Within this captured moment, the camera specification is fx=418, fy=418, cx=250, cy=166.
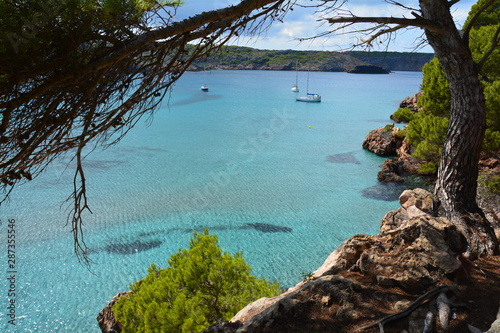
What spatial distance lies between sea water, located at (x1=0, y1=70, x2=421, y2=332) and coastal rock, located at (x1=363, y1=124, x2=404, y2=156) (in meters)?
0.71

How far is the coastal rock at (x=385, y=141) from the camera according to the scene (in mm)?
25812

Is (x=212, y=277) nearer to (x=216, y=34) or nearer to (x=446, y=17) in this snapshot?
(x=216, y=34)

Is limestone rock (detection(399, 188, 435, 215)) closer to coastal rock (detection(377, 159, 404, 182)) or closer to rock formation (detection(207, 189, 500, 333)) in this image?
rock formation (detection(207, 189, 500, 333))

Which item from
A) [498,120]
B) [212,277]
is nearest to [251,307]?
Result: [212,277]

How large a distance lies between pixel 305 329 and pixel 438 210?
3.04m

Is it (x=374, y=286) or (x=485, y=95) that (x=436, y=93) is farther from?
(x=374, y=286)

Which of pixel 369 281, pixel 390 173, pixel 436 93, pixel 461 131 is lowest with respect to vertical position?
pixel 390 173

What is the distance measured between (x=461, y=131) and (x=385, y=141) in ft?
71.1

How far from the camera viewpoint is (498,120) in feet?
38.3

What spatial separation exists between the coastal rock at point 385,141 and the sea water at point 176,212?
710 millimetres

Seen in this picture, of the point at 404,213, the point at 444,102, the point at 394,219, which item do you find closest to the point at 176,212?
the point at 394,219

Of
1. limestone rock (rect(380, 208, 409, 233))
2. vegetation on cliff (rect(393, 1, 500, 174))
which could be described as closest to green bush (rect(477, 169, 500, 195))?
vegetation on cliff (rect(393, 1, 500, 174))

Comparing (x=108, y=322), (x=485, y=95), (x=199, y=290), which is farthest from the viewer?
(x=485, y=95)

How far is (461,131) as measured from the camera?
5.36 meters
